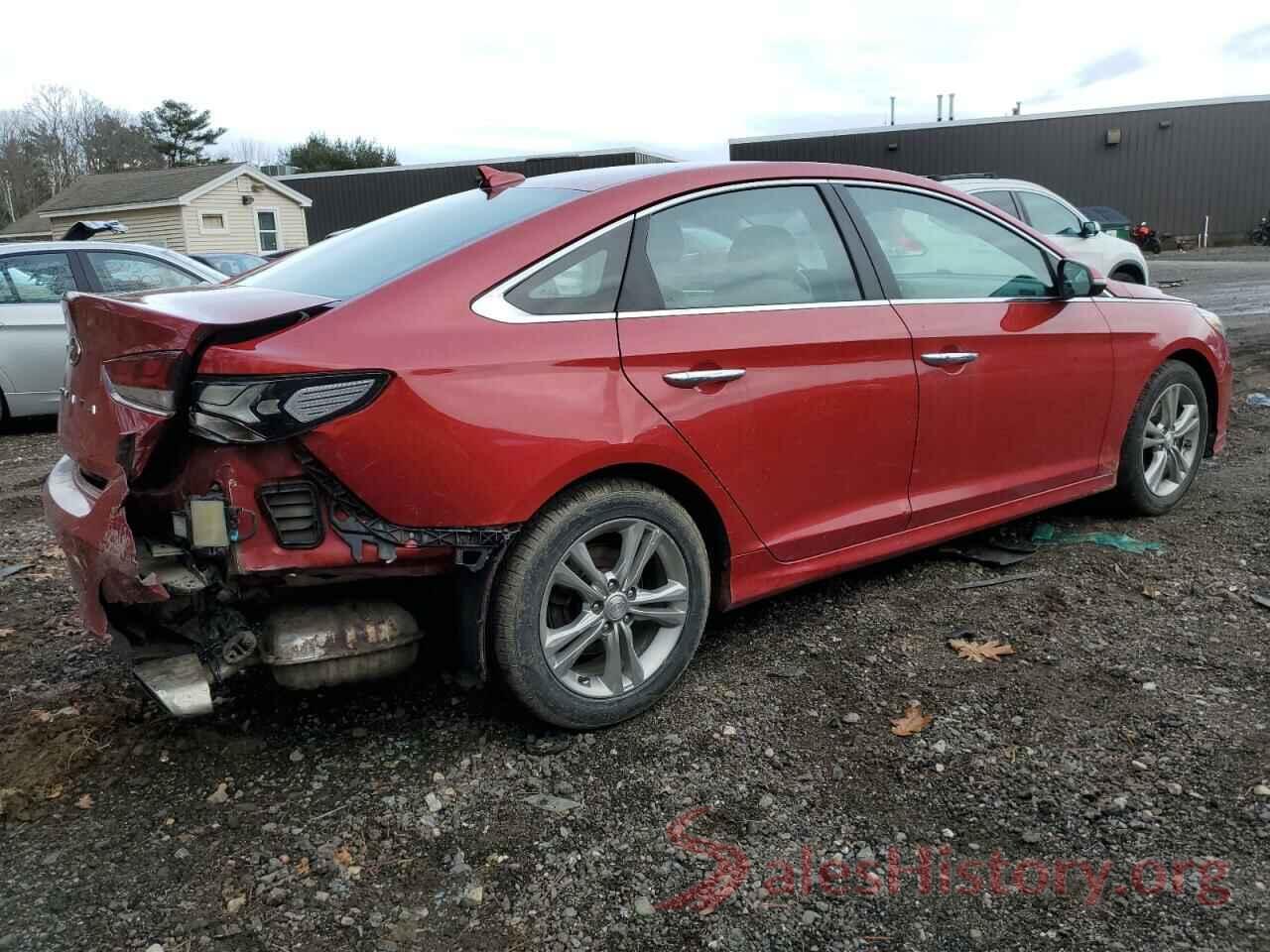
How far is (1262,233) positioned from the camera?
3061cm

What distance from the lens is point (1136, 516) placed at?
4.95 m

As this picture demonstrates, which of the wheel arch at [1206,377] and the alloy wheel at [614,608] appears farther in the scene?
the wheel arch at [1206,377]

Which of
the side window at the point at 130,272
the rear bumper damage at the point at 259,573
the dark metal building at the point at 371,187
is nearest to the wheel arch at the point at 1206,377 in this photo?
the rear bumper damage at the point at 259,573

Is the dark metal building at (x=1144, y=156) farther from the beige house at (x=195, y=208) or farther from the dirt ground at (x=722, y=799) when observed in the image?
the dirt ground at (x=722, y=799)

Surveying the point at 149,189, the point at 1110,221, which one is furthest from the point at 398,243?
the point at 149,189

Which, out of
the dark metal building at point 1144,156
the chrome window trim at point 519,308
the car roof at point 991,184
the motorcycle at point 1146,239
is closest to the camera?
the chrome window trim at point 519,308

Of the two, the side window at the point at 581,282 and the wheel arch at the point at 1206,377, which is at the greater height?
the side window at the point at 581,282

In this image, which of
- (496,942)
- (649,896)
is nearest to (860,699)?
(649,896)

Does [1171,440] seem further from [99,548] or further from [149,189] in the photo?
[149,189]

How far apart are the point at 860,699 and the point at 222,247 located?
107ft

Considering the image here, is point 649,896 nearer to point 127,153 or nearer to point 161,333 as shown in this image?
point 161,333

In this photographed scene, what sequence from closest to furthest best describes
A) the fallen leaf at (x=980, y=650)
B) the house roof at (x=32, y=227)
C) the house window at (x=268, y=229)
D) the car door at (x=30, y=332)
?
the fallen leaf at (x=980, y=650) < the car door at (x=30, y=332) < the house window at (x=268, y=229) < the house roof at (x=32, y=227)

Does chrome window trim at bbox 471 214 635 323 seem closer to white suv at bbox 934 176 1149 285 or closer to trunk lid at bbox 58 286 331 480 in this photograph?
trunk lid at bbox 58 286 331 480

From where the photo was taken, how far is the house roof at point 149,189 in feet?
99.9
